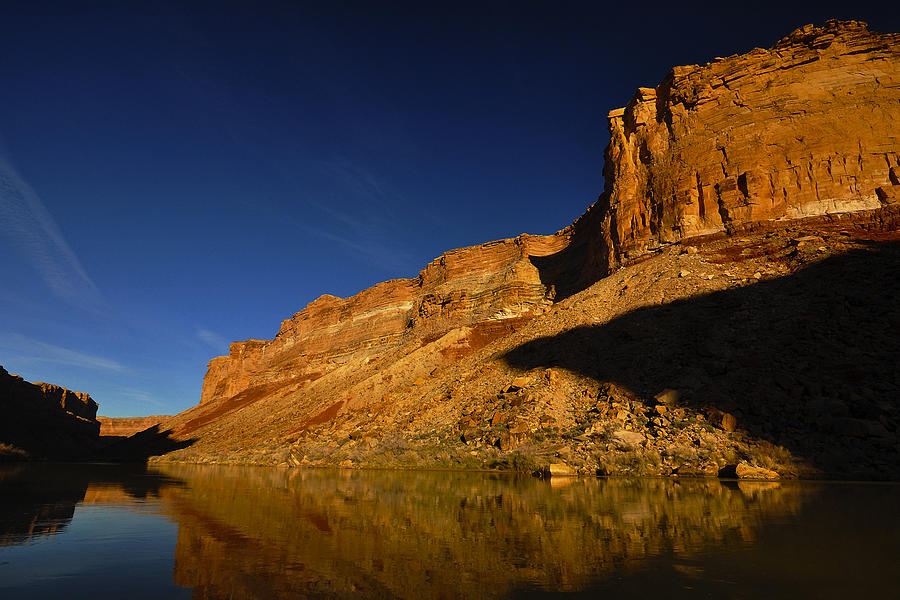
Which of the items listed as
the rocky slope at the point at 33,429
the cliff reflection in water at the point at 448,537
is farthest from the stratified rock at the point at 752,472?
the rocky slope at the point at 33,429

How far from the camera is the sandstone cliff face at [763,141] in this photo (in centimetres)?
2888

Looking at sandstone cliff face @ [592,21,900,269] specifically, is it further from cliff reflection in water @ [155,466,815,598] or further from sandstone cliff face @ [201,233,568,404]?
cliff reflection in water @ [155,466,815,598]

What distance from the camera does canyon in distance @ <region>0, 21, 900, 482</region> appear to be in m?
15.1

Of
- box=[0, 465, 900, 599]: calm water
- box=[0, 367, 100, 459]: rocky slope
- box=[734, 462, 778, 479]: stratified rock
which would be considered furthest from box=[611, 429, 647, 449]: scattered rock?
box=[0, 367, 100, 459]: rocky slope

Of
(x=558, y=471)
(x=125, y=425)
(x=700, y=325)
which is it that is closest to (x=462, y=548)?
(x=558, y=471)

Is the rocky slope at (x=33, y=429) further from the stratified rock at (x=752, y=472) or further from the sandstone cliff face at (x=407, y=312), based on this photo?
the stratified rock at (x=752, y=472)

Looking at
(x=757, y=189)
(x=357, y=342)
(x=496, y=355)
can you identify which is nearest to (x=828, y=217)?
(x=757, y=189)

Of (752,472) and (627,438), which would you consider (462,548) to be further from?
(627,438)

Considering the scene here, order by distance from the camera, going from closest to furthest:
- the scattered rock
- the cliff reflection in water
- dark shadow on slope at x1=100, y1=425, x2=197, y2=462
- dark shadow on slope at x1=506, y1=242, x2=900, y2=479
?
the cliff reflection in water → dark shadow on slope at x1=506, y1=242, x2=900, y2=479 → the scattered rock → dark shadow on slope at x1=100, y1=425, x2=197, y2=462

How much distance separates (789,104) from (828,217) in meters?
9.79

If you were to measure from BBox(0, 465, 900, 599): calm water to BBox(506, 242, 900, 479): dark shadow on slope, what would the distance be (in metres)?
5.20

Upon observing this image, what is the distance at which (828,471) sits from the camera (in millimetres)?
12352

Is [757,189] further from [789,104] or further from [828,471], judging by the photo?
[828,471]

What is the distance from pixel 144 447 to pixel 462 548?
6175 centimetres
